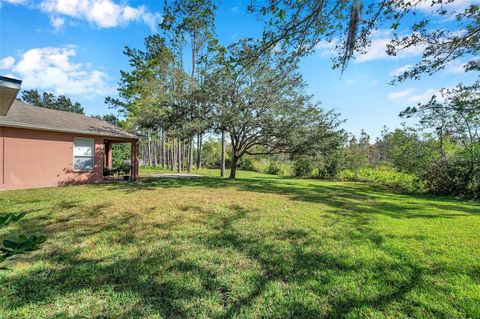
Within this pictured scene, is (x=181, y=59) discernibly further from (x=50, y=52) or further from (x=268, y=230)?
(x=268, y=230)

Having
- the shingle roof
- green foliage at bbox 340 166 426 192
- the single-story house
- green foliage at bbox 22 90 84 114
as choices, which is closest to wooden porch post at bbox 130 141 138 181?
the single-story house

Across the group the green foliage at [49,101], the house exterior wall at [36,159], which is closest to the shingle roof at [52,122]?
the house exterior wall at [36,159]

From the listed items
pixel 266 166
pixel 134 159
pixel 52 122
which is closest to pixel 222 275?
pixel 52 122

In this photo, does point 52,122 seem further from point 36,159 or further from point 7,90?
point 7,90

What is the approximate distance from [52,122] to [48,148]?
1227 mm

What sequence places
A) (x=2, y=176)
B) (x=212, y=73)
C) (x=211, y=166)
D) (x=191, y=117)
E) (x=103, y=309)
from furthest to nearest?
(x=211, y=166) < (x=191, y=117) < (x=212, y=73) < (x=2, y=176) < (x=103, y=309)

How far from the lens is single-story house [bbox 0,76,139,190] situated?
923 centimetres

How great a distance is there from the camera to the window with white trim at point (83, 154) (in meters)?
11.1

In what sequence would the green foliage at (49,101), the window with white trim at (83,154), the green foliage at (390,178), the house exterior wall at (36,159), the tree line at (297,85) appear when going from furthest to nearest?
the green foliage at (49,101) → the green foliage at (390,178) → the window with white trim at (83,154) → the house exterior wall at (36,159) → the tree line at (297,85)

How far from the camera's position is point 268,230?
499 centimetres

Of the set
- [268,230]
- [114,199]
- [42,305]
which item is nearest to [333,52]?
[268,230]

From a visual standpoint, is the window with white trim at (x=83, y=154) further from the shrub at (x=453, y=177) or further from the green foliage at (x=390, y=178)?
the shrub at (x=453, y=177)

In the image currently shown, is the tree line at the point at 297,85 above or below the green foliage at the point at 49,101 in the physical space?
below

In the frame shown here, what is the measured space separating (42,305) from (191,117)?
10851 mm
